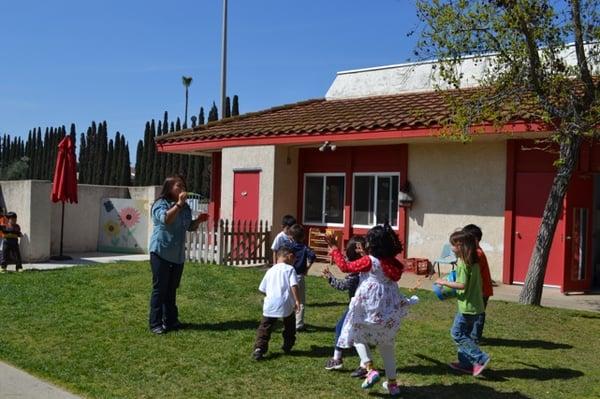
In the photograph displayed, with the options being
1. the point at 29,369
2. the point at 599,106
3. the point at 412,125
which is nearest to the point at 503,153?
the point at 412,125

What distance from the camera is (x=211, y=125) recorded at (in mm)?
19438

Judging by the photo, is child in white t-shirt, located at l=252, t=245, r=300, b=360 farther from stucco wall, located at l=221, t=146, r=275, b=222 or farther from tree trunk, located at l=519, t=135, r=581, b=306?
stucco wall, located at l=221, t=146, r=275, b=222

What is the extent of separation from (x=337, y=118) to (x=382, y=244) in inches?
412

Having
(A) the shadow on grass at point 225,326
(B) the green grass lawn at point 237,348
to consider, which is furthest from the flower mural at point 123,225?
(A) the shadow on grass at point 225,326

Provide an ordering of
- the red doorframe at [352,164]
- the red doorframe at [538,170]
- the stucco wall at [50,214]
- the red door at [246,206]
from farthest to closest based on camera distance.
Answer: the stucco wall at [50,214]
the red door at [246,206]
the red doorframe at [352,164]
the red doorframe at [538,170]

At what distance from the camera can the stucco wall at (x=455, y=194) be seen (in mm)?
13234

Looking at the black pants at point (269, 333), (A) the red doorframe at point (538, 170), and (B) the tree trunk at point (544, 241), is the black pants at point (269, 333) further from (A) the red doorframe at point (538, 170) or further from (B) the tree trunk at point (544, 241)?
(A) the red doorframe at point (538, 170)

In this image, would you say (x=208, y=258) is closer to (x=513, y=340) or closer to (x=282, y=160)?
(x=282, y=160)

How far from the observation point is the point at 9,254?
13.4 meters

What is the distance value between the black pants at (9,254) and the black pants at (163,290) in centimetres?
733

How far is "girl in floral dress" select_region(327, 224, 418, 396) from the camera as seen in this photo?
5215 millimetres

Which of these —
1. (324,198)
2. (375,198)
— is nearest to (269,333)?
(375,198)

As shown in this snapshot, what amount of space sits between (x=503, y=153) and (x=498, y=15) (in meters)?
4.42

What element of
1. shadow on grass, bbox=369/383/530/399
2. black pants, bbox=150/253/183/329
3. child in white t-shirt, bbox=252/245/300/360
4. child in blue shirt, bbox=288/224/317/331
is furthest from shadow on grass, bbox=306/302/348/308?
shadow on grass, bbox=369/383/530/399
